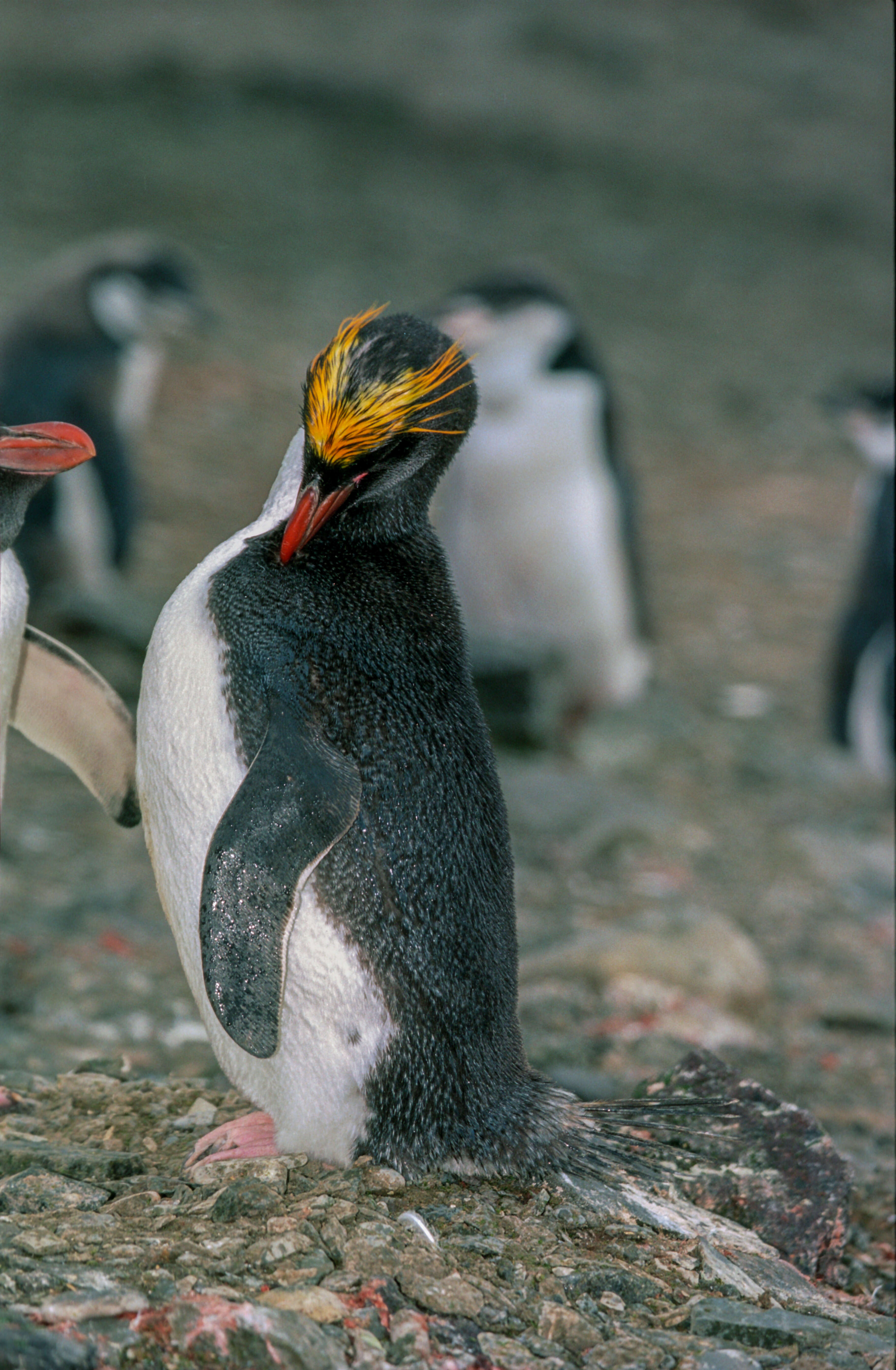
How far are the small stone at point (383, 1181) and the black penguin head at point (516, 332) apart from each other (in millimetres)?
4268

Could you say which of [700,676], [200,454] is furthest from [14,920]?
[200,454]

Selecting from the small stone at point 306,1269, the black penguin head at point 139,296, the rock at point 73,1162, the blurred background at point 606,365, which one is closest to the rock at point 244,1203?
the small stone at point 306,1269

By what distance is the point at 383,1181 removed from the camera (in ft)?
6.66

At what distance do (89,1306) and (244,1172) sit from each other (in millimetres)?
371

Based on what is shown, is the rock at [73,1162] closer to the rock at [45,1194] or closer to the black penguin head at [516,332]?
the rock at [45,1194]

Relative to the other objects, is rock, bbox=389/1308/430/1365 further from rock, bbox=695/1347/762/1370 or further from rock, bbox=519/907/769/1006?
rock, bbox=519/907/769/1006

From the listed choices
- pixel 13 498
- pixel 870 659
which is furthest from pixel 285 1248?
pixel 870 659

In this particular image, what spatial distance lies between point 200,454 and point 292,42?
7.27m

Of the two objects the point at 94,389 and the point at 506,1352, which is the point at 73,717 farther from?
the point at 94,389

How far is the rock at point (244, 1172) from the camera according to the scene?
2008 millimetres

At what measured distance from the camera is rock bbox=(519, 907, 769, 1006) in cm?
368

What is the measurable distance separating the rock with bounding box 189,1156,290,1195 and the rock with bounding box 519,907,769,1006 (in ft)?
5.57

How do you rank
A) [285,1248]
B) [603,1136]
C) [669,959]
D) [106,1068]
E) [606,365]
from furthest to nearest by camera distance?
1. [606,365]
2. [669,959]
3. [106,1068]
4. [603,1136]
5. [285,1248]

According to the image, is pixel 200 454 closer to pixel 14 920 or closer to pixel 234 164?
pixel 14 920
